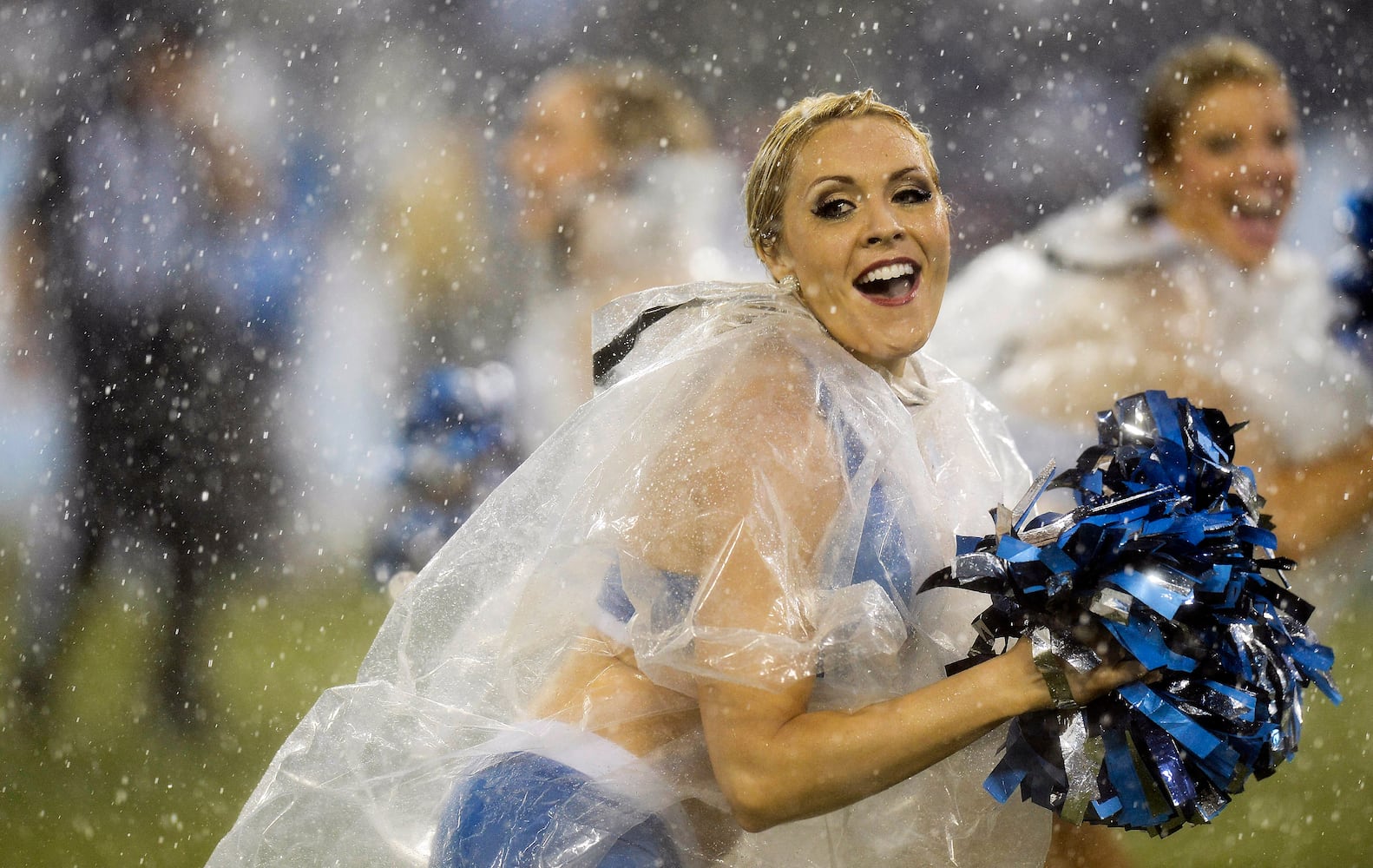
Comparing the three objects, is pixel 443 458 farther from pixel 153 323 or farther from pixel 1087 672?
pixel 1087 672

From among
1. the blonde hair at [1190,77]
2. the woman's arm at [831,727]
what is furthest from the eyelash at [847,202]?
the blonde hair at [1190,77]

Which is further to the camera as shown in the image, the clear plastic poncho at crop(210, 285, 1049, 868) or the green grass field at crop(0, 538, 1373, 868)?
the green grass field at crop(0, 538, 1373, 868)

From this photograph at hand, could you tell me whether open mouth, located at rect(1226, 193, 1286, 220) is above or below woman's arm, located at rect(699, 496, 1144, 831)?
above

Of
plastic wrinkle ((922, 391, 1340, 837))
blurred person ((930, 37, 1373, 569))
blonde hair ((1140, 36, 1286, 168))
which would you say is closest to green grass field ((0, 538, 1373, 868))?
blurred person ((930, 37, 1373, 569))

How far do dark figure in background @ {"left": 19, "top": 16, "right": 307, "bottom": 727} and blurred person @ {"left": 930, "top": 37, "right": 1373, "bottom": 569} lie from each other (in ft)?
10.1

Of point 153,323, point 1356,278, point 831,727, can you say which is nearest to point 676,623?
point 831,727

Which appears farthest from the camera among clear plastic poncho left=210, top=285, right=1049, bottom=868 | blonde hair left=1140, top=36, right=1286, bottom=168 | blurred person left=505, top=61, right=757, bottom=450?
blurred person left=505, top=61, right=757, bottom=450

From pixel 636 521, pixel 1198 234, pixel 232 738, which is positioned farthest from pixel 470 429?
pixel 636 521

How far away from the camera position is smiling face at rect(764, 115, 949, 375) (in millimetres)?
1723

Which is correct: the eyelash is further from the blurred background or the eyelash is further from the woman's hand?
the blurred background

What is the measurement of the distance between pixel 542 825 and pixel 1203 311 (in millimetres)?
3761

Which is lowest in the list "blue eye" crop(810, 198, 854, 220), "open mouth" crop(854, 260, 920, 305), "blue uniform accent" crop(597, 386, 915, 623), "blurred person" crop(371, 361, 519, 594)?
"blurred person" crop(371, 361, 519, 594)

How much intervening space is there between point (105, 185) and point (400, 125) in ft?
4.11

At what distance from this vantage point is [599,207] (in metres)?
5.32
